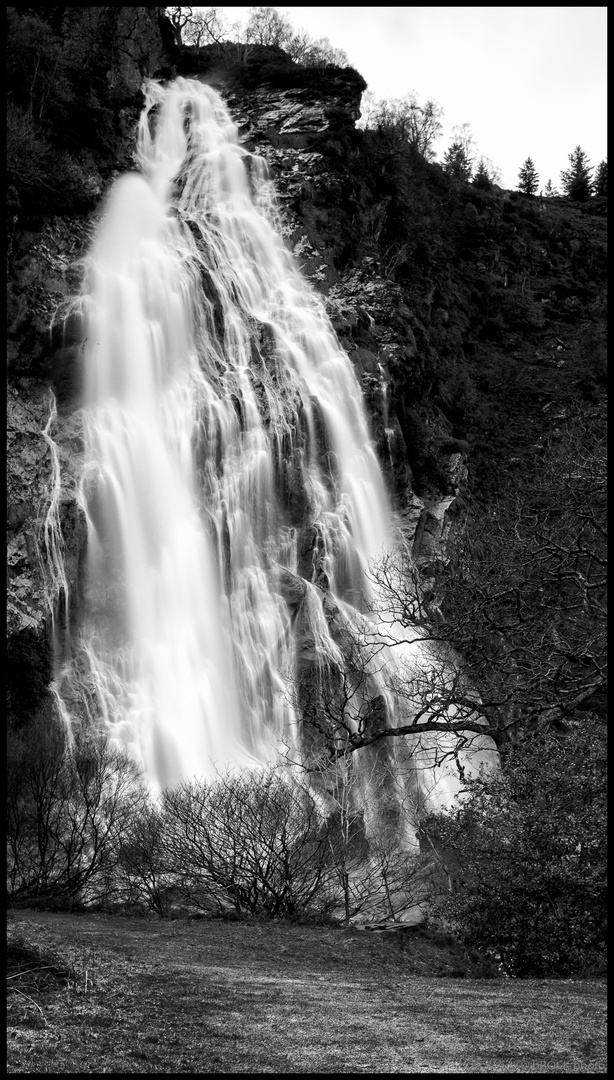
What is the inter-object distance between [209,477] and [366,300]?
1706cm

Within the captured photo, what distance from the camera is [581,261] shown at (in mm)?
69312

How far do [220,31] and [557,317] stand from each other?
31187 millimetres

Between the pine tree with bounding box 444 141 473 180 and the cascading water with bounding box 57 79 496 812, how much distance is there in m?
31.9

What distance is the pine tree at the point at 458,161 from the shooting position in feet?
236

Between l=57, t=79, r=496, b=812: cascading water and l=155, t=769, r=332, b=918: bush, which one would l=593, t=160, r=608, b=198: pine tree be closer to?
l=57, t=79, r=496, b=812: cascading water

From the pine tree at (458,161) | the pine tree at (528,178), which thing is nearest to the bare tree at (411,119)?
the pine tree at (458,161)

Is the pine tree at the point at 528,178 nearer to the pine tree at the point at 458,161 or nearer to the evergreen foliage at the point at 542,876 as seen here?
the pine tree at the point at 458,161

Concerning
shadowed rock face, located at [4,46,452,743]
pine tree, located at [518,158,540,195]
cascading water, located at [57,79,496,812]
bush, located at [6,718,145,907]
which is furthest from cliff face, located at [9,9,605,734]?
pine tree, located at [518,158,540,195]

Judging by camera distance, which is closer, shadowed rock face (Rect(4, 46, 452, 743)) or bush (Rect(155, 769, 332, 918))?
bush (Rect(155, 769, 332, 918))

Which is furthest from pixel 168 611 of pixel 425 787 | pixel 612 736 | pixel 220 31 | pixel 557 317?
pixel 220 31

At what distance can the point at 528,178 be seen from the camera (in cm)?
10112

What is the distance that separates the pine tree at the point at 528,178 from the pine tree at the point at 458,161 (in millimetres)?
19539

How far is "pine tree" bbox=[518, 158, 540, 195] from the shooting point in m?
99.9

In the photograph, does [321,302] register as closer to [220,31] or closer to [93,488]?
[93,488]
